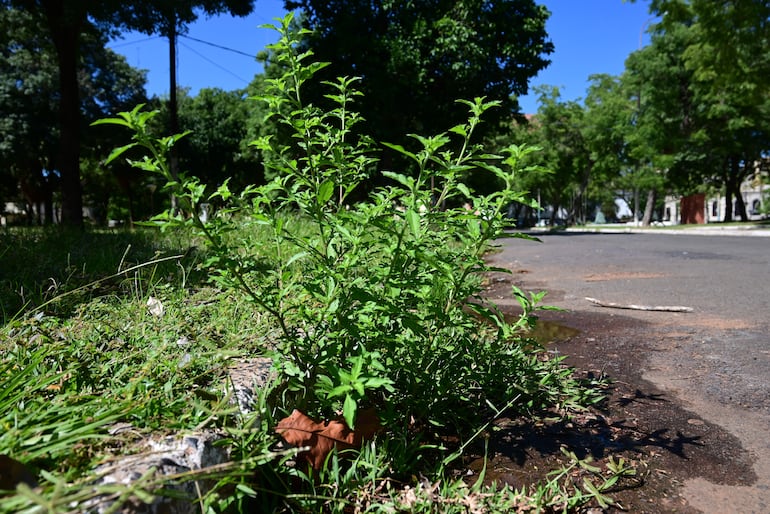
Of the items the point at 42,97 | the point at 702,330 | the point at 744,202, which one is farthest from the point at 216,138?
the point at 744,202

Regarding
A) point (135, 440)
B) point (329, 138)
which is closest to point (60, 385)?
point (135, 440)

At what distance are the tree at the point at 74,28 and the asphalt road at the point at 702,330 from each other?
8.95 metres

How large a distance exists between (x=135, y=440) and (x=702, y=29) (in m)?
18.9

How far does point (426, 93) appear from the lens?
1606 cm

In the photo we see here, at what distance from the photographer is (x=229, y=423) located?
4.64 feet

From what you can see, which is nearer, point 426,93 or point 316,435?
point 316,435

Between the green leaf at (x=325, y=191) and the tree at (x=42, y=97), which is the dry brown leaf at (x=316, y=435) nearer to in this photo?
the green leaf at (x=325, y=191)

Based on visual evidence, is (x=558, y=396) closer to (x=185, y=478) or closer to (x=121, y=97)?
(x=185, y=478)

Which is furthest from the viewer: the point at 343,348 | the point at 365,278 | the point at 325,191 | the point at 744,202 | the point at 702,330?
the point at 744,202

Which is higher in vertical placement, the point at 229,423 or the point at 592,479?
the point at 229,423

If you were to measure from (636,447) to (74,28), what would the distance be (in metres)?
12.3

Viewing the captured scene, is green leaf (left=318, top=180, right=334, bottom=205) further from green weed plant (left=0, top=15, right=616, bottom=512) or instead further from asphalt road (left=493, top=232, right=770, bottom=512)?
asphalt road (left=493, top=232, right=770, bottom=512)

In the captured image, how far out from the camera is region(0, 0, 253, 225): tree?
9742 mm

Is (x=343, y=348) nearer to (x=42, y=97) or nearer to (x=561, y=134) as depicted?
(x=42, y=97)
